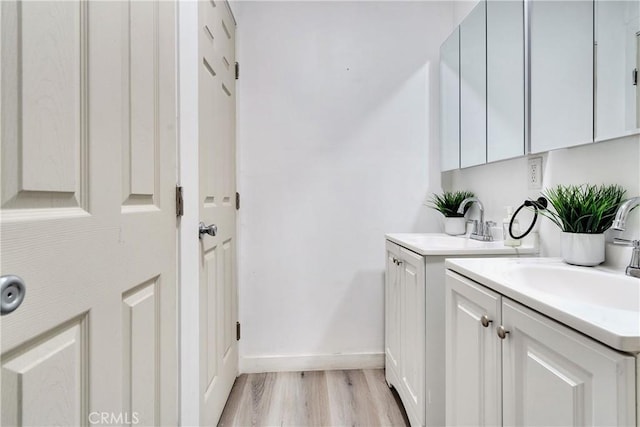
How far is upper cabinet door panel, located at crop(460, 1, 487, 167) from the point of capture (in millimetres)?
1664

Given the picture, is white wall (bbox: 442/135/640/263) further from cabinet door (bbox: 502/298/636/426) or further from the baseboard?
the baseboard

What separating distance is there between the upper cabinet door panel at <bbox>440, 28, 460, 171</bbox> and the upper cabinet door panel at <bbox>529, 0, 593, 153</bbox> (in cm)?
58

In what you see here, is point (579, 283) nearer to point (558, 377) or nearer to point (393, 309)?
point (558, 377)

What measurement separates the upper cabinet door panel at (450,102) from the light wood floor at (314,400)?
1.34 meters

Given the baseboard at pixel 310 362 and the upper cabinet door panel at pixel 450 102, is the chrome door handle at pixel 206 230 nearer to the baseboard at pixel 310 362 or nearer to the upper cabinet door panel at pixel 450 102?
the baseboard at pixel 310 362

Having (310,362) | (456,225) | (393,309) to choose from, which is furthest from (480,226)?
(310,362)

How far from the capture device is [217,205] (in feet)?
5.06

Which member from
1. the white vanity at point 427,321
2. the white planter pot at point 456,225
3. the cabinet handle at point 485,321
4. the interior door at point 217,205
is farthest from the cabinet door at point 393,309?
the interior door at point 217,205

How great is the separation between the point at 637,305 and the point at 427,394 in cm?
81

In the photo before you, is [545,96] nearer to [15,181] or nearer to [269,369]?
[15,181]

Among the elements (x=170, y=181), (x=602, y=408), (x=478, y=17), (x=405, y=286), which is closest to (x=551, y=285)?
(x=602, y=408)

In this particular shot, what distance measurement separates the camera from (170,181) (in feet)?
3.31

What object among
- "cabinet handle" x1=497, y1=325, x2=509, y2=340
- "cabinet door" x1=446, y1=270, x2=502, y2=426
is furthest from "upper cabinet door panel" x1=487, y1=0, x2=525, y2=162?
"cabinet handle" x1=497, y1=325, x2=509, y2=340

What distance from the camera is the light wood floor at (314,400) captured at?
1.59m
